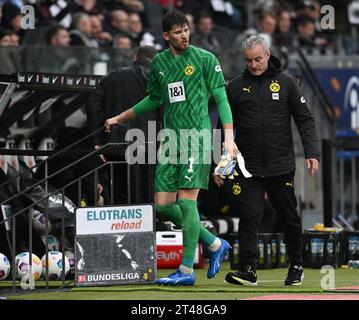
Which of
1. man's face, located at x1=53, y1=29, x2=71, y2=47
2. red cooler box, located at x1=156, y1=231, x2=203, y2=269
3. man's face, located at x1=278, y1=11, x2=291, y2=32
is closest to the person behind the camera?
red cooler box, located at x1=156, y1=231, x2=203, y2=269

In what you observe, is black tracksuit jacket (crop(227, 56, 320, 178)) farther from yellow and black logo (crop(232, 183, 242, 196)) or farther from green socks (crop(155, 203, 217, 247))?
green socks (crop(155, 203, 217, 247))

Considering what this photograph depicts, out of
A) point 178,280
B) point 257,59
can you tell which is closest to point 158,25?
point 257,59

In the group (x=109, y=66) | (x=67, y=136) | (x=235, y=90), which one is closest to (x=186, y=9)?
(x=109, y=66)

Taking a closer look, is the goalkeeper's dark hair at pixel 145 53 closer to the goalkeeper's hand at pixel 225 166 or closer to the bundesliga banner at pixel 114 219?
the bundesliga banner at pixel 114 219

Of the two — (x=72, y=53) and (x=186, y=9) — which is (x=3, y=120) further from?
(x=186, y=9)

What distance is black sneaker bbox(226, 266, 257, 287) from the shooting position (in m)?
11.2

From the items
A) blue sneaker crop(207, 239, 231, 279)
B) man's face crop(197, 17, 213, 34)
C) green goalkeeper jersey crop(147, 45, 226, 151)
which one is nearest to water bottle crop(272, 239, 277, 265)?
blue sneaker crop(207, 239, 231, 279)

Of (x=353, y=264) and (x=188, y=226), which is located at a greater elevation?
(x=188, y=226)

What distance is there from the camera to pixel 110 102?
1347 cm

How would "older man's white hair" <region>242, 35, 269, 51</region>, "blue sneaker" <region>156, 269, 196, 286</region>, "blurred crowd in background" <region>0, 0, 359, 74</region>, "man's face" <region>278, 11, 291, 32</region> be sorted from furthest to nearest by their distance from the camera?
"man's face" <region>278, 11, 291, 32</region>, "blurred crowd in background" <region>0, 0, 359, 74</region>, "older man's white hair" <region>242, 35, 269, 51</region>, "blue sneaker" <region>156, 269, 196, 286</region>

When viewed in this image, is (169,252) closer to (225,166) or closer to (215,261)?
(215,261)

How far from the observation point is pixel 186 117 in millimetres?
10914

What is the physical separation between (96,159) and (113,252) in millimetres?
2585

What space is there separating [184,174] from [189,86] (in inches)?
28.8
